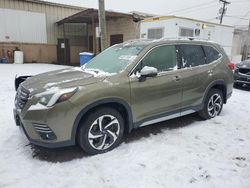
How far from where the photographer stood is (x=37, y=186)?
2.59 metres

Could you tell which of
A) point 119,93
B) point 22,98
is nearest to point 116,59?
point 119,93

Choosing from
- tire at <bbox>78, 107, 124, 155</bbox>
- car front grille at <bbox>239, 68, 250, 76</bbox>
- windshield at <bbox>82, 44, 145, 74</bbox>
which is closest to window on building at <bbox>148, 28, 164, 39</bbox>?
car front grille at <bbox>239, 68, 250, 76</bbox>

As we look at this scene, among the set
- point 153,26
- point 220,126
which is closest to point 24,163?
point 220,126

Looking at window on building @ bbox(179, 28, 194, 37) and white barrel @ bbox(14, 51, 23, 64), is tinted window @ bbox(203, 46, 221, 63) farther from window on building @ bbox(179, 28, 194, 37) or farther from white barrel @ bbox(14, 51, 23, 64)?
white barrel @ bbox(14, 51, 23, 64)

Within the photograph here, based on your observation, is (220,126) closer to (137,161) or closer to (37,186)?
(137,161)

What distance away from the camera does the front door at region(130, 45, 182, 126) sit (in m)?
3.53

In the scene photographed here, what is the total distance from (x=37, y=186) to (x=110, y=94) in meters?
1.45

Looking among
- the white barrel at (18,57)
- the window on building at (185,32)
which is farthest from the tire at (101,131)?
the white barrel at (18,57)

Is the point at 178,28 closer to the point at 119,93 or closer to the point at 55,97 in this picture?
the point at 119,93

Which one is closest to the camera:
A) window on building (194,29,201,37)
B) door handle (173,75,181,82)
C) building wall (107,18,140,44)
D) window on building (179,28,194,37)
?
door handle (173,75,181,82)

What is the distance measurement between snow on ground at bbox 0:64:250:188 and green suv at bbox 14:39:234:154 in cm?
28

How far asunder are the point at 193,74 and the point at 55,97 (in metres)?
2.57

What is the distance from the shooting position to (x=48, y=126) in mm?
2883

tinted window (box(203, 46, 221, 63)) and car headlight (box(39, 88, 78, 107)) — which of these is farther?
tinted window (box(203, 46, 221, 63))
